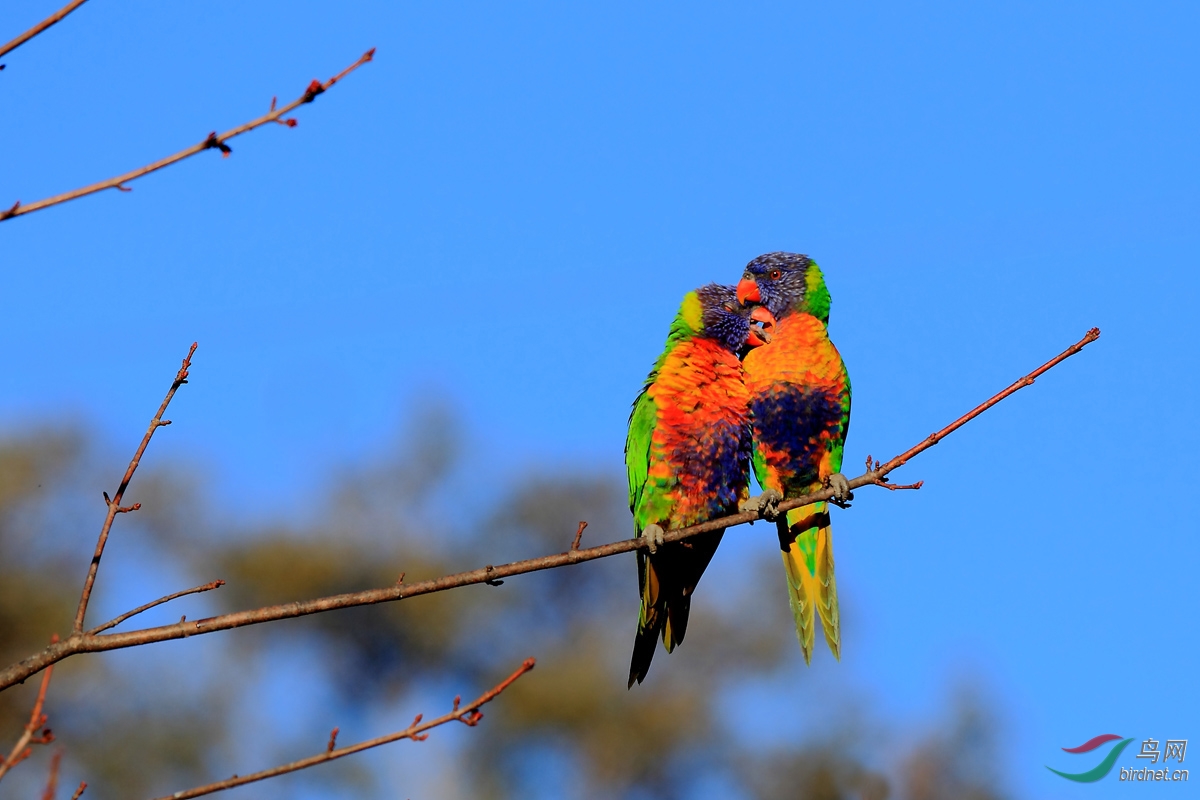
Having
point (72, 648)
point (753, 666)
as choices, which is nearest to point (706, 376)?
point (72, 648)

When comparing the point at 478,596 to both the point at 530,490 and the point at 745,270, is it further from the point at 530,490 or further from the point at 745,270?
the point at 745,270

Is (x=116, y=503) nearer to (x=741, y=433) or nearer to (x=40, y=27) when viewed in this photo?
(x=40, y=27)

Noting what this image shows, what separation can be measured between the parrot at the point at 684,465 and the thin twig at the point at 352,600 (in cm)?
104

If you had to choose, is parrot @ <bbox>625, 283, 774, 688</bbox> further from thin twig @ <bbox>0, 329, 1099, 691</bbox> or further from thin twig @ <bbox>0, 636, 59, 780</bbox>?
thin twig @ <bbox>0, 636, 59, 780</bbox>

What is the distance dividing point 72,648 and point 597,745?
21.4 meters

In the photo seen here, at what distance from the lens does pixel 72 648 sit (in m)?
2.83

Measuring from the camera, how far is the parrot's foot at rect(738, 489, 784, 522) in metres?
4.66

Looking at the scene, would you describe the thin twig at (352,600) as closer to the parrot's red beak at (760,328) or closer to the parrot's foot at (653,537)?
the parrot's foot at (653,537)

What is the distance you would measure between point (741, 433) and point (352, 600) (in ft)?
7.94

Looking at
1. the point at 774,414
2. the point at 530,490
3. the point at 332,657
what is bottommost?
the point at 774,414

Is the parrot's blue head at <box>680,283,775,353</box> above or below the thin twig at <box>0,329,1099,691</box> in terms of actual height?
above

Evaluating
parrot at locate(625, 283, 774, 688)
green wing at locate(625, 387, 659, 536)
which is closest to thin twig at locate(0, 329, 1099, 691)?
parrot at locate(625, 283, 774, 688)

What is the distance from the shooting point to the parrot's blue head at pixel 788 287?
554 centimetres

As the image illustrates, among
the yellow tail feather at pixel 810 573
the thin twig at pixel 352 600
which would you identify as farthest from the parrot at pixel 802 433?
the thin twig at pixel 352 600
